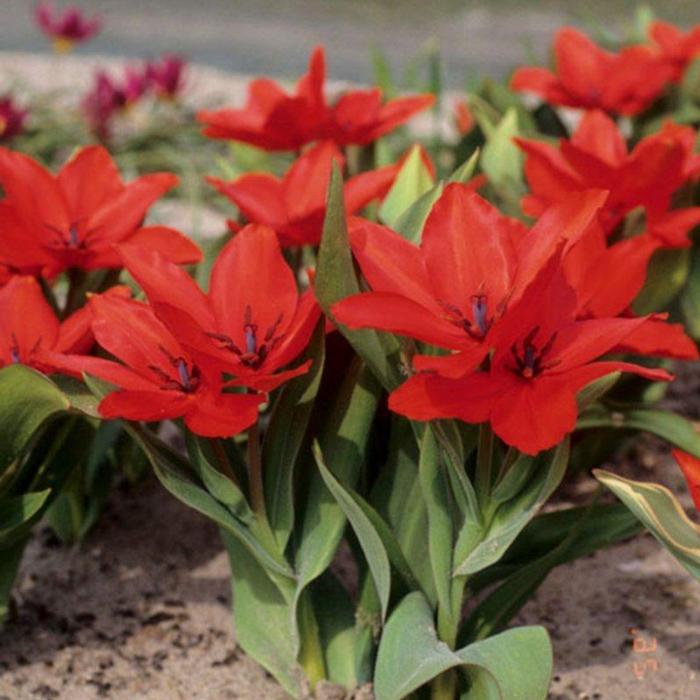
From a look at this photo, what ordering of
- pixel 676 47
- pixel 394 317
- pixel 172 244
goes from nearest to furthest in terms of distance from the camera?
pixel 394 317 < pixel 172 244 < pixel 676 47

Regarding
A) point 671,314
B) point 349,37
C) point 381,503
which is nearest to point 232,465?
point 381,503

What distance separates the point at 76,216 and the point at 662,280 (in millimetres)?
854

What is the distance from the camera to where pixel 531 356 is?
140cm

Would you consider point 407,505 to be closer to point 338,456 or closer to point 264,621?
point 338,456

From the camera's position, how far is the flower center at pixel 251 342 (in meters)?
1.47

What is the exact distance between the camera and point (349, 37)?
8469 mm

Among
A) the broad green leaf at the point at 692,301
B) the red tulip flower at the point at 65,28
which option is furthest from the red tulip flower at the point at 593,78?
the red tulip flower at the point at 65,28

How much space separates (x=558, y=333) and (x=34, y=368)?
1.83 feet

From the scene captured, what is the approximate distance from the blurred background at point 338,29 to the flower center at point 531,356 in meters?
5.48

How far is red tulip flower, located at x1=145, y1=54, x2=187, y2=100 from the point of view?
14.0 ft

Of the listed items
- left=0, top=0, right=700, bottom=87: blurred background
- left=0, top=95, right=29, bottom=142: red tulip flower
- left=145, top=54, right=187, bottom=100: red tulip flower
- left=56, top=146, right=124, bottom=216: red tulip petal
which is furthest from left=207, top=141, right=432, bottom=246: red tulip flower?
left=0, top=0, right=700, bottom=87: blurred background

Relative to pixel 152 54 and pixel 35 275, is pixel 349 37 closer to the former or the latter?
pixel 152 54

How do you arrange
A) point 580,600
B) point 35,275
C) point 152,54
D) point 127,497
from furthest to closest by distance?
point 152,54 < point 127,497 < point 580,600 < point 35,275

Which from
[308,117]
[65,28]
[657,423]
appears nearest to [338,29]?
[65,28]
